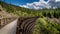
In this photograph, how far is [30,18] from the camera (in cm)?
330

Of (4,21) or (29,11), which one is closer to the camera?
(4,21)

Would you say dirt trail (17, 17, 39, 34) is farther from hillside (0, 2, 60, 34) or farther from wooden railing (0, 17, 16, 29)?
wooden railing (0, 17, 16, 29)

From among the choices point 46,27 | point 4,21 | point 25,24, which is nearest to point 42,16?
point 46,27

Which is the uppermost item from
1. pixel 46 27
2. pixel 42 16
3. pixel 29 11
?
pixel 29 11

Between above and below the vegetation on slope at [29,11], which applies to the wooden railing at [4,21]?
below

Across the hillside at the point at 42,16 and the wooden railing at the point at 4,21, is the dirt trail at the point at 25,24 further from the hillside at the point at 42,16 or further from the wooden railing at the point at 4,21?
the wooden railing at the point at 4,21

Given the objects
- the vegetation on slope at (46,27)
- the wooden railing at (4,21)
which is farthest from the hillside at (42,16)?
the wooden railing at (4,21)

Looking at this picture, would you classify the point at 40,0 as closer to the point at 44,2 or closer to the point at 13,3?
the point at 44,2

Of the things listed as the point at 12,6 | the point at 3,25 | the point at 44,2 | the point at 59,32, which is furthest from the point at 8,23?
the point at 59,32

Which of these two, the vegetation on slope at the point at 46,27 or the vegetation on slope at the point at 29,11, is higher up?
the vegetation on slope at the point at 29,11

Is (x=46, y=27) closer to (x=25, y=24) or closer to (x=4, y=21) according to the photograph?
(x=25, y=24)

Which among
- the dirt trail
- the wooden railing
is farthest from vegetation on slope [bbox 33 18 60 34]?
the wooden railing

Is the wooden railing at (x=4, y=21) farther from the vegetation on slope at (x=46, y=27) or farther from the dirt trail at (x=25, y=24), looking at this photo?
the vegetation on slope at (x=46, y=27)

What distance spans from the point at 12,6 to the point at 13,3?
0.07 m
